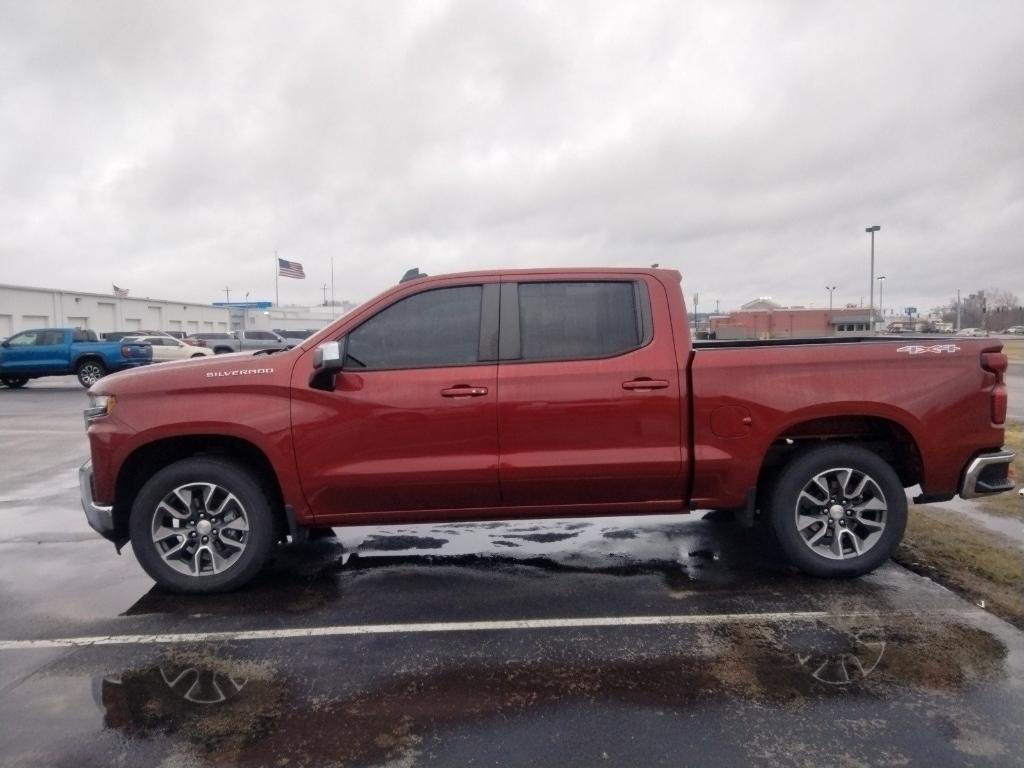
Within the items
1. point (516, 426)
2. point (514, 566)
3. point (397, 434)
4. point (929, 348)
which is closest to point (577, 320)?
point (516, 426)

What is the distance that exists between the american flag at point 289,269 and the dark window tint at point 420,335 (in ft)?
180

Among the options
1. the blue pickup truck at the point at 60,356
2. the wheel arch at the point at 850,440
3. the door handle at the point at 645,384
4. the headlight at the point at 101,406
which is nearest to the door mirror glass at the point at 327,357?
the headlight at the point at 101,406

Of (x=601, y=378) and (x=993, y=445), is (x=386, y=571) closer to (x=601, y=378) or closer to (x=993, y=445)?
(x=601, y=378)

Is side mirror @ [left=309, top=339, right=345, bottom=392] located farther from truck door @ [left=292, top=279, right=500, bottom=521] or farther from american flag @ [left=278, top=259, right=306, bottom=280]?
american flag @ [left=278, top=259, right=306, bottom=280]

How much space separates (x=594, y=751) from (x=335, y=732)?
3.61 ft

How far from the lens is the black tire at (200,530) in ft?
14.8

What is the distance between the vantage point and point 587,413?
4.50 m

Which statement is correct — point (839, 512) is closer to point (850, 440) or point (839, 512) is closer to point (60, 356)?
point (850, 440)

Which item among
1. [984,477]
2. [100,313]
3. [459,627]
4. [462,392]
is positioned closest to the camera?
[459,627]

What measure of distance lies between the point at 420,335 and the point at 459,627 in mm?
1792

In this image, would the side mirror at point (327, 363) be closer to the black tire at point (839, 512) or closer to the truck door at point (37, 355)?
the black tire at point (839, 512)

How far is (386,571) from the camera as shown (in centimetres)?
513

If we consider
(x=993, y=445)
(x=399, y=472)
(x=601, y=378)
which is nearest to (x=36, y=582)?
(x=399, y=472)

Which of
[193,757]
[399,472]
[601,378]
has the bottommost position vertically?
[193,757]
